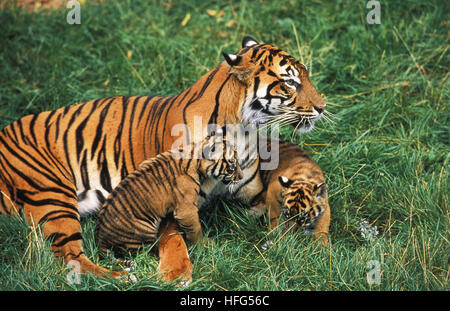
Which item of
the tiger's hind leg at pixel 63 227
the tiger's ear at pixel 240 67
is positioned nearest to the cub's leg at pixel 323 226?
the tiger's ear at pixel 240 67

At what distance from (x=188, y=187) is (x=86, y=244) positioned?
32.4 inches

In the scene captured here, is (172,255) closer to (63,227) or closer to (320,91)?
(63,227)

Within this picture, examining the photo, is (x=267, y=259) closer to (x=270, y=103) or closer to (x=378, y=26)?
(x=270, y=103)

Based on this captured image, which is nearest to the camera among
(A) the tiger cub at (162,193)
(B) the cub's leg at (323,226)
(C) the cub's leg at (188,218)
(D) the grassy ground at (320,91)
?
(D) the grassy ground at (320,91)

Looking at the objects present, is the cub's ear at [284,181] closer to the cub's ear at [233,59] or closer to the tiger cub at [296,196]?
the tiger cub at [296,196]

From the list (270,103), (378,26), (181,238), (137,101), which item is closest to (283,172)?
(270,103)

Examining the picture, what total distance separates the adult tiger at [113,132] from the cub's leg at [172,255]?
3 centimetres

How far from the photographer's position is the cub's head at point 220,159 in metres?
4.20

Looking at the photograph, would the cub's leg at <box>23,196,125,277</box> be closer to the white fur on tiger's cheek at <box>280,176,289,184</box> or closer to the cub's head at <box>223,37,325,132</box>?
the white fur on tiger's cheek at <box>280,176,289,184</box>

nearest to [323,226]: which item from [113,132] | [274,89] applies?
[274,89]

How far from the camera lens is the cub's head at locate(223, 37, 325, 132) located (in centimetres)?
422

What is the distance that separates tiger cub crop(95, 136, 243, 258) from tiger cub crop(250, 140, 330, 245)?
1.09 ft

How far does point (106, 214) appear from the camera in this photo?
404 cm

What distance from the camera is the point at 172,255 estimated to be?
405 centimetres
